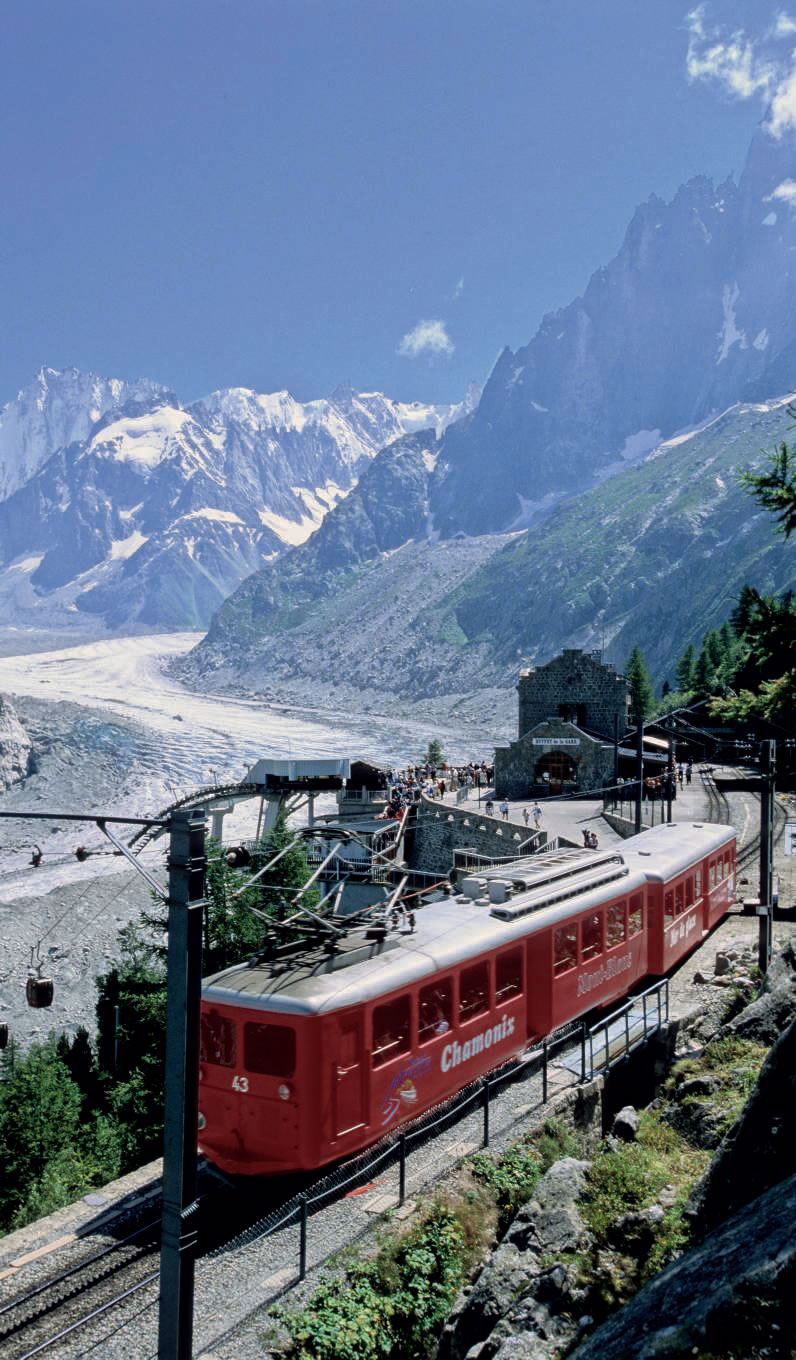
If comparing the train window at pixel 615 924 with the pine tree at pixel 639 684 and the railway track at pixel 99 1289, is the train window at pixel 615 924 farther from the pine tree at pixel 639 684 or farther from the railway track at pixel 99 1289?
the pine tree at pixel 639 684

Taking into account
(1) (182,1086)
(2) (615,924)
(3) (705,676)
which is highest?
(3) (705,676)

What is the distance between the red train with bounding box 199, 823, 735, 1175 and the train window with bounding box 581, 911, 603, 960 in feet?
0.12

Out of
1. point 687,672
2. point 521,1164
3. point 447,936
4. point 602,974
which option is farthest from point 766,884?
point 687,672

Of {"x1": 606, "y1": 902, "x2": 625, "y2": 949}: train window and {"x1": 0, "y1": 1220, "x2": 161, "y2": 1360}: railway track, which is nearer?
{"x1": 0, "y1": 1220, "x2": 161, "y2": 1360}: railway track

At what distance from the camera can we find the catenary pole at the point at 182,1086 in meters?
7.81

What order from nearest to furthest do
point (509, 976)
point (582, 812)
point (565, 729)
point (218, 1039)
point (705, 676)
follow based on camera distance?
1. point (218, 1039)
2. point (509, 976)
3. point (582, 812)
4. point (565, 729)
5. point (705, 676)

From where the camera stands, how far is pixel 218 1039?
1174cm

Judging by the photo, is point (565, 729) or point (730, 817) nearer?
point (730, 817)

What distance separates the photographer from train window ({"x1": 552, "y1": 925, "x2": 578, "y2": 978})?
15750mm

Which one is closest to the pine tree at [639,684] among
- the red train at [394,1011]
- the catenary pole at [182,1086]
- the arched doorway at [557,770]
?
the arched doorway at [557,770]

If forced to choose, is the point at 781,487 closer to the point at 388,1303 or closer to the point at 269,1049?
the point at 269,1049

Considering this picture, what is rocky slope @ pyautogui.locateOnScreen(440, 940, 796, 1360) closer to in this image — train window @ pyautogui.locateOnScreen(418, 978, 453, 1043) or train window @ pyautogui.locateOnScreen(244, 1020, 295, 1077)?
train window @ pyautogui.locateOnScreen(418, 978, 453, 1043)

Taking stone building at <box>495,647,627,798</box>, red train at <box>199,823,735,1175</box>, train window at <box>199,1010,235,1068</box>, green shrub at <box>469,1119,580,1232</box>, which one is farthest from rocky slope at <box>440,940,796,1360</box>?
stone building at <box>495,647,627,798</box>

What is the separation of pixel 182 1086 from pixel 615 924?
38.4ft
